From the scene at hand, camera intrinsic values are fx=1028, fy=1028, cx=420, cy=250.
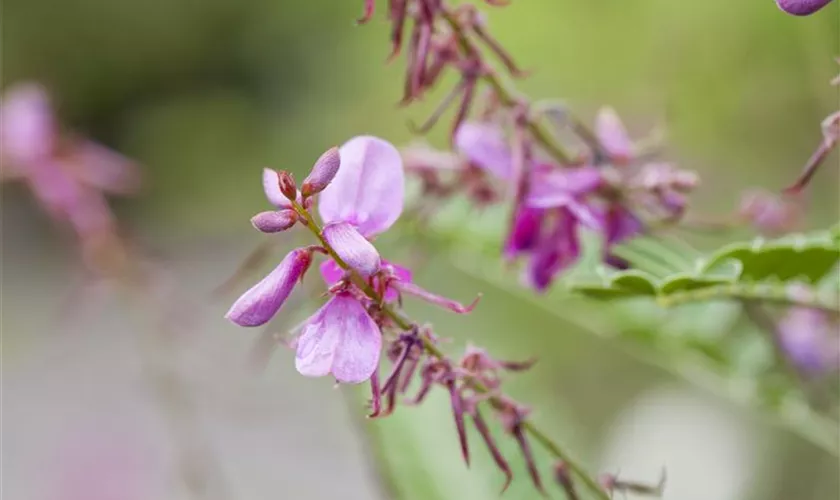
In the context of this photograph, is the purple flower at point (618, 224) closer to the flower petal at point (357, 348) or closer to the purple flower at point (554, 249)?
the purple flower at point (554, 249)

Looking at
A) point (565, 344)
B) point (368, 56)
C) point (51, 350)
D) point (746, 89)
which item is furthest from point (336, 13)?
point (746, 89)

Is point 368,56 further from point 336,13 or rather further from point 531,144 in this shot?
point 531,144

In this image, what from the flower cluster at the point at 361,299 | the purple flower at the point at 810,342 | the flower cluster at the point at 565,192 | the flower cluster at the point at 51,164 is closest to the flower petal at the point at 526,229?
the flower cluster at the point at 565,192

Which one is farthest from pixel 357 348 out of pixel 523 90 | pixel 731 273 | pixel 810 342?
pixel 523 90

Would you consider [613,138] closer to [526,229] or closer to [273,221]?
[526,229]

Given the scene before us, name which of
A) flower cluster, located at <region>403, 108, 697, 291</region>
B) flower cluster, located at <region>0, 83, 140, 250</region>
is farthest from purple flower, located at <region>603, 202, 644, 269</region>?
flower cluster, located at <region>0, 83, 140, 250</region>

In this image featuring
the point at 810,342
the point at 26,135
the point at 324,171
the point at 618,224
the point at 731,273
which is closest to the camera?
the point at 324,171

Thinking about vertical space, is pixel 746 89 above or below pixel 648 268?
above
